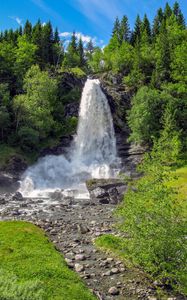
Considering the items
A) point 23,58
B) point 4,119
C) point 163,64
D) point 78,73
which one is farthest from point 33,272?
point 78,73

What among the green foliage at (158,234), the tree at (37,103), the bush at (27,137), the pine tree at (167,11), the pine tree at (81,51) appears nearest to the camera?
the green foliage at (158,234)

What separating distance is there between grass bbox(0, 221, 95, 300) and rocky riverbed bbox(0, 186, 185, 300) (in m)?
1.22

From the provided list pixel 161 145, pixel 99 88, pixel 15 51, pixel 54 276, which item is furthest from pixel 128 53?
pixel 54 276

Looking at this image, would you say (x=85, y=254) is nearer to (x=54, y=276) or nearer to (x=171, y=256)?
(x=54, y=276)

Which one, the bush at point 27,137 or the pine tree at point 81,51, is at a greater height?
the pine tree at point 81,51

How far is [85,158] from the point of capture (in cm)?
6275

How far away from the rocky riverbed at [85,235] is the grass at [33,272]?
122 cm

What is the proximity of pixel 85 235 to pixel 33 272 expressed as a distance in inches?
395

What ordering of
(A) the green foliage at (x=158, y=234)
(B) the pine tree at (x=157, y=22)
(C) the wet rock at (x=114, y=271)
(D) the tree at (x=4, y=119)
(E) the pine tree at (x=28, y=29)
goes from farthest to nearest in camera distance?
(B) the pine tree at (x=157, y=22) < (E) the pine tree at (x=28, y=29) < (D) the tree at (x=4, y=119) < (C) the wet rock at (x=114, y=271) < (A) the green foliage at (x=158, y=234)

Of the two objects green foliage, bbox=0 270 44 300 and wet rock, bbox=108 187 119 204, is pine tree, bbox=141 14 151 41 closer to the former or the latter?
wet rock, bbox=108 187 119 204

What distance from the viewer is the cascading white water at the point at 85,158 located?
53344mm

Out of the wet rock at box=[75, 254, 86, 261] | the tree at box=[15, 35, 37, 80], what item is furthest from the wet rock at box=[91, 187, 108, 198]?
the tree at box=[15, 35, 37, 80]

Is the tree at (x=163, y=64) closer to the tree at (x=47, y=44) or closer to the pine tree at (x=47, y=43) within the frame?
the tree at (x=47, y=44)

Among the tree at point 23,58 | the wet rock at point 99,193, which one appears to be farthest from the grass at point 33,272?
the tree at point 23,58
